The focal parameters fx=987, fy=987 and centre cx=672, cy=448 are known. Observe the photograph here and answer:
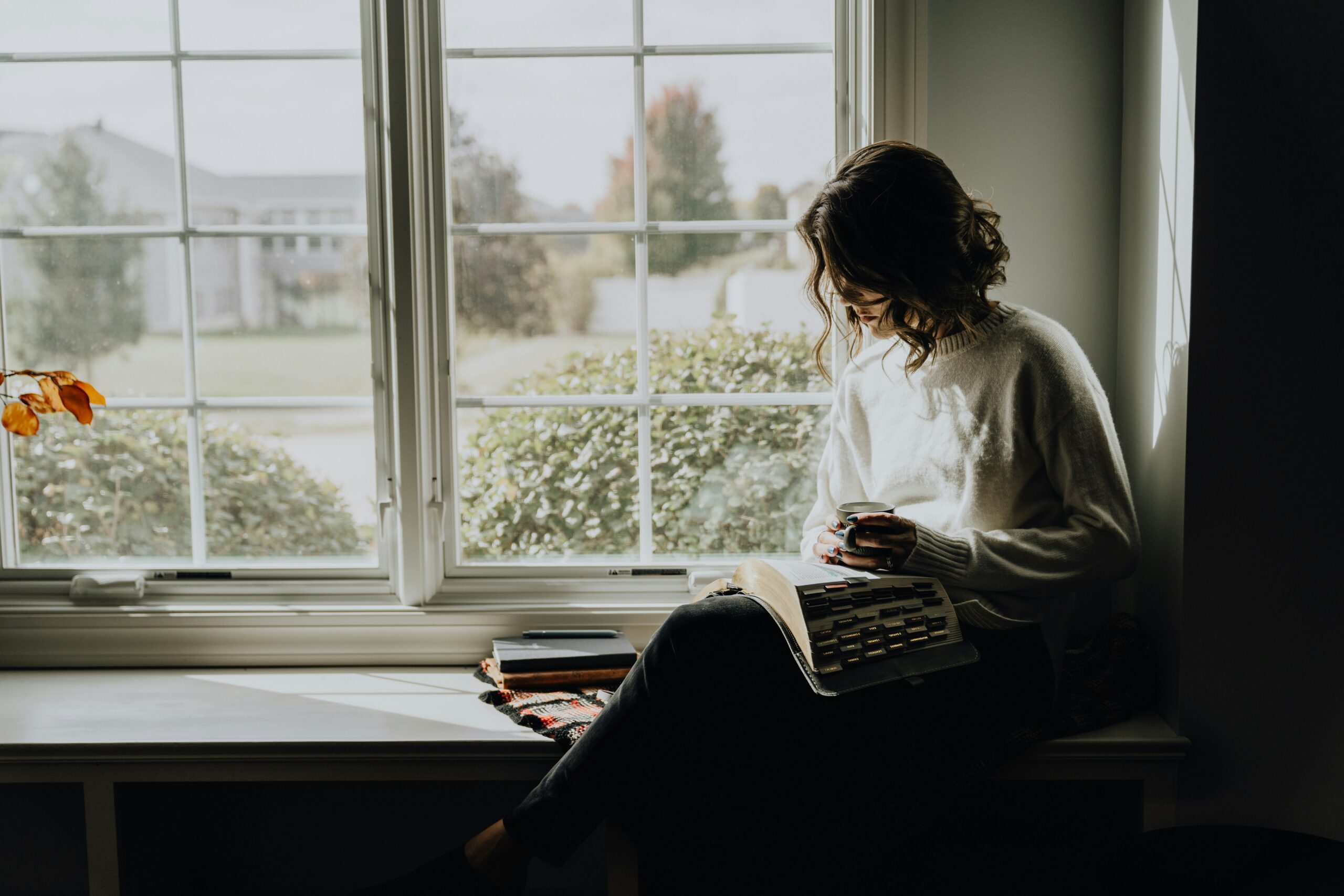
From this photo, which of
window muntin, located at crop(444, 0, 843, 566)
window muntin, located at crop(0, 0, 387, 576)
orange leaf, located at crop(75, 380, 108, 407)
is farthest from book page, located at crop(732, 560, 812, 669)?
orange leaf, located at crop(75, 380, 108, 407)

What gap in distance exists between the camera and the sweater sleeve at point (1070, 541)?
Result: 1.54 metres

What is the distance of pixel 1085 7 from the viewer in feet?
6.16

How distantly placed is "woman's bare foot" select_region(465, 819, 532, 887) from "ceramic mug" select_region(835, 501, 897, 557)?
2.25 feet

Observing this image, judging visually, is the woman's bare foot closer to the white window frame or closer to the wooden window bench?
the wooden window bench

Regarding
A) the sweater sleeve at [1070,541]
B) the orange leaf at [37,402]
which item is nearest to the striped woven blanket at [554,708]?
the sweater sleeve at [1070,541]

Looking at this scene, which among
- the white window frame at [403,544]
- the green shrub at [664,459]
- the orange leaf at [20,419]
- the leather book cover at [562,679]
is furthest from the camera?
the green shrub at [664,459]

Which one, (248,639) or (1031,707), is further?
(248,639)

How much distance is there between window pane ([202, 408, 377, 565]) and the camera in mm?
2062

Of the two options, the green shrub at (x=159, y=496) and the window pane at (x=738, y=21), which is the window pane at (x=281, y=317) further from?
the window pane at (x=738, y=21)

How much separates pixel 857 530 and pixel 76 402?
Result: 1354mm

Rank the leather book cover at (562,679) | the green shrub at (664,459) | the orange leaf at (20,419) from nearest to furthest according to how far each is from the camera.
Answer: the orange leaf at (20,419) < the leather book cover at (562,679) < the green shrub at (664,459)

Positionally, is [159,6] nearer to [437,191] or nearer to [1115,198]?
[437,191]

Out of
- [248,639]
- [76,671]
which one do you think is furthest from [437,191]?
[76,671]

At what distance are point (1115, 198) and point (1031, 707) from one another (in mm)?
996
